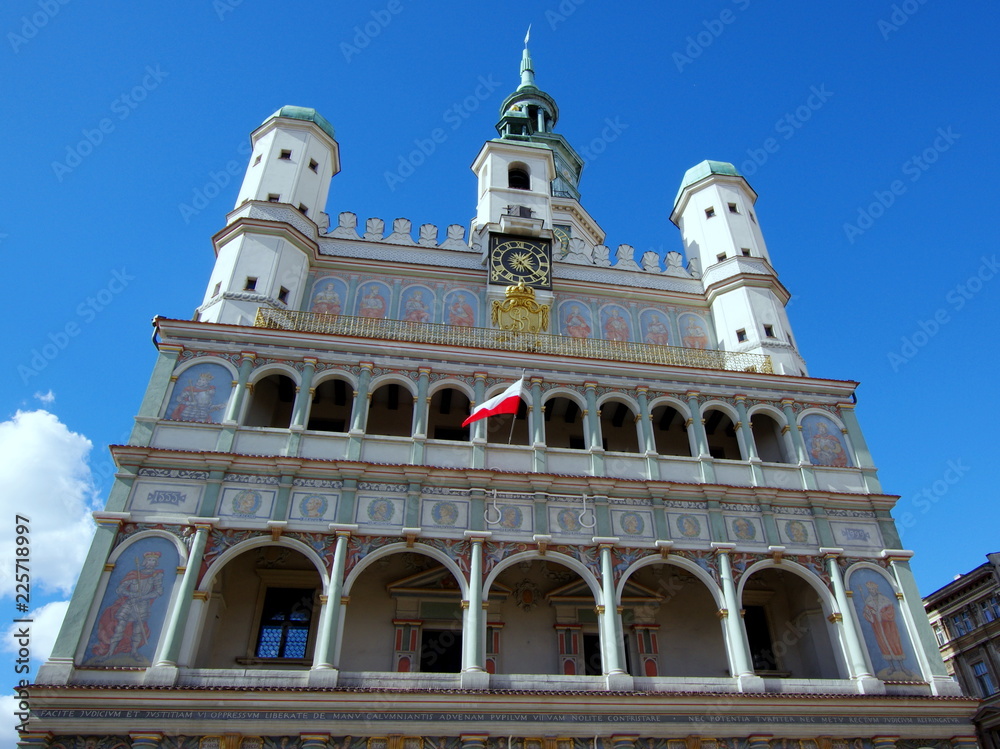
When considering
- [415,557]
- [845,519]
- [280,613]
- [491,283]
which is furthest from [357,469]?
[845,519]

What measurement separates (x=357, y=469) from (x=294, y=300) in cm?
769

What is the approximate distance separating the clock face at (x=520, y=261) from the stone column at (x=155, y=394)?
10.4m

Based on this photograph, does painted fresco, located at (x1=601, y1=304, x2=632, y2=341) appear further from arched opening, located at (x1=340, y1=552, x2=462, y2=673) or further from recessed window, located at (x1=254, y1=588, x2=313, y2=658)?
recessed window, located at (x1=254, y1=588, x2=313, y2=658)

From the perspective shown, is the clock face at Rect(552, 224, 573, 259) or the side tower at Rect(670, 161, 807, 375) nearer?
the side tower at Rect(670, 161, 807, 375)

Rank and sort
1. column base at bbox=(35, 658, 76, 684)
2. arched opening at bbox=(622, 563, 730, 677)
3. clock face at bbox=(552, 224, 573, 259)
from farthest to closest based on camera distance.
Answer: clock face at bbox=(552, 224, 573, 259), arched opening at bbox=(622, 563, 730, 677), column base at bbox=(35, 658, 76, 684)

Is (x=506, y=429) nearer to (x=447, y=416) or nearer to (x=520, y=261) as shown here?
(x=447, y=416)

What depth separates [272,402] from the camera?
22.1 meters

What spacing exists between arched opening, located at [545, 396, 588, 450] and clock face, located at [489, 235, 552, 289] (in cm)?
489

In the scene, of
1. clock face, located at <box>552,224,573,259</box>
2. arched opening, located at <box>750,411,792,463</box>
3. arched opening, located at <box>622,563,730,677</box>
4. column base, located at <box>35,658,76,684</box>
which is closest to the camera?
column base, located at <box>35,658,76,684</box>

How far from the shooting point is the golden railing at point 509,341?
22.2 meters

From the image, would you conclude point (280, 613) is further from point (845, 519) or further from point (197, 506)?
point (845, 519)

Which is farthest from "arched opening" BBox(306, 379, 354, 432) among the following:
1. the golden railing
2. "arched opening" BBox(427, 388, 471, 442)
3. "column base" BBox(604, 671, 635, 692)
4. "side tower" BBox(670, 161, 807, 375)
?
"side tower" BBox(670, 161, 807, 375)

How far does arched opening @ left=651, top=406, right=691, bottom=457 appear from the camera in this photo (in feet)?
76.4

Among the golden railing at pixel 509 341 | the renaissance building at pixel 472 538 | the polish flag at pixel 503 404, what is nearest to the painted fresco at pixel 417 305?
the renaissance building at pixel 472 538
